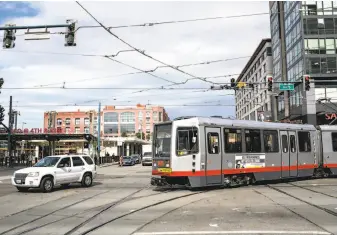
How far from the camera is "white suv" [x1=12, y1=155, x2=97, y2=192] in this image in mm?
17406

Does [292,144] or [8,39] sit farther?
[292,144]

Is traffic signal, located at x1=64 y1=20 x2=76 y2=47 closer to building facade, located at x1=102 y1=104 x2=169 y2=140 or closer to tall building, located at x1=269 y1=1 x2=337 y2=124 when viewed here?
tall building, located at x1=269 y1=1 x2=337 y2=124

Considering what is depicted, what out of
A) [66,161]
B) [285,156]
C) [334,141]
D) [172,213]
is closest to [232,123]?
[285,156]

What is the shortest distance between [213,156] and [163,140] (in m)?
2.28

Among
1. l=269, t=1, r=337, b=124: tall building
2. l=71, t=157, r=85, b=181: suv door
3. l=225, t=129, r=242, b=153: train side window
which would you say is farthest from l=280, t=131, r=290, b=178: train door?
l=269, t=1, r=337, b=124: tall building

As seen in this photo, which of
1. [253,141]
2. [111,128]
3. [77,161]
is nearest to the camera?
[253,141]

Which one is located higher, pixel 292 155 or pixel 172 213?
pixel 292 155

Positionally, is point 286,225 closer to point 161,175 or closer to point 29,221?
point 29,221

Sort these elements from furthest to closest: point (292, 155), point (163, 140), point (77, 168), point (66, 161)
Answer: point (292, 155) < point (77, 168) < point (66, 161) < point (163, 140)

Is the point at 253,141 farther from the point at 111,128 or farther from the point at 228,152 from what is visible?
the point at 111,128

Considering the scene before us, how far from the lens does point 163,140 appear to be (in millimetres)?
17375

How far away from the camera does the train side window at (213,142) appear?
689 inches

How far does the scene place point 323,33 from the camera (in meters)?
51.9

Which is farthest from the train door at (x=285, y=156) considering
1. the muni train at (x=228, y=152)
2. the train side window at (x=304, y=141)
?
the train side window at (x=304, y=141)
